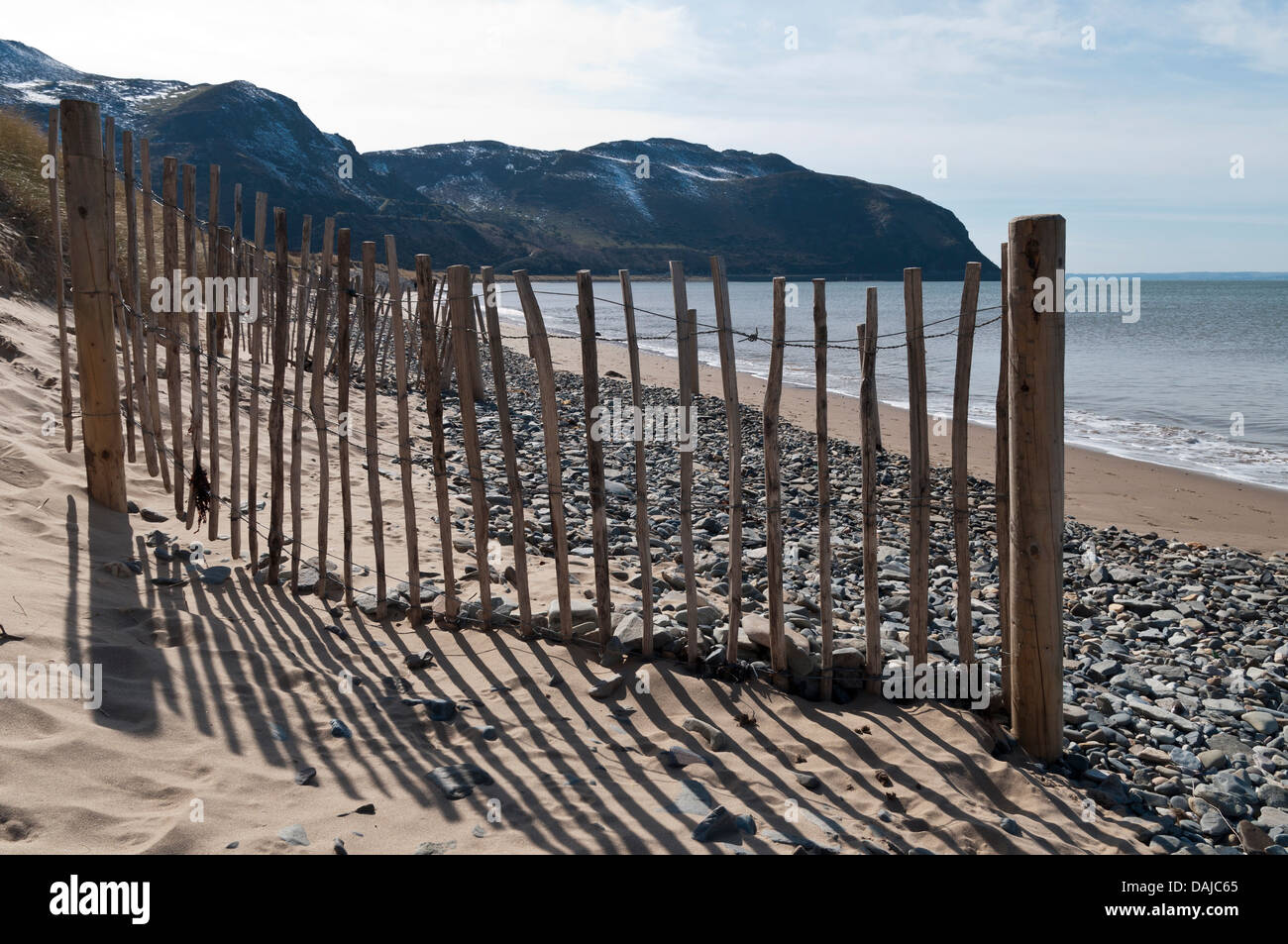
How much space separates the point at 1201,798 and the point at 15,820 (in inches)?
158

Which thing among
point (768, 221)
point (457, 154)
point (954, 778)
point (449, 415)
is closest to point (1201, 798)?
point (954, 778)

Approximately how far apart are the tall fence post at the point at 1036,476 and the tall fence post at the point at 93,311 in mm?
4535

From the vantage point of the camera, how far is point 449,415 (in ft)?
36.3

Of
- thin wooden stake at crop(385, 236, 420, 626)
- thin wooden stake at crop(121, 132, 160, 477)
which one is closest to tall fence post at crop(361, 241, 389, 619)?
thin wooden stake at crop(385, 236, 420, 626)

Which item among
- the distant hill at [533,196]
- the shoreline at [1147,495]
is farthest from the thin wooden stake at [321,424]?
the distant hill at [533,196]

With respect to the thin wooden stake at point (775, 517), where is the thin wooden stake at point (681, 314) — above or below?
above

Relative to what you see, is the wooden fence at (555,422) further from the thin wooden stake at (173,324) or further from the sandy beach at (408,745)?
the sandy beach at (408,745)

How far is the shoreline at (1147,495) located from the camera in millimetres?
8227

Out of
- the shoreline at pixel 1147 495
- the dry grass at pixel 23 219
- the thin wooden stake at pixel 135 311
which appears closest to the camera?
the thin wooden stake at pixel 135 311

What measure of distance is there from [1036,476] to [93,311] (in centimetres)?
485

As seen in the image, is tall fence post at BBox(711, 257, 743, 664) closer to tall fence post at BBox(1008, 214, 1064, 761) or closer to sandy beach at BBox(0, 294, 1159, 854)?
sandy beach at BBox(0, 294, 1159, 854)

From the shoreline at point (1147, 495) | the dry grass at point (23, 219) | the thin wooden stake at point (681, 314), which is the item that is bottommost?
the shoreline at point (1147, 495)

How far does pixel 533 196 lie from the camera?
128m
